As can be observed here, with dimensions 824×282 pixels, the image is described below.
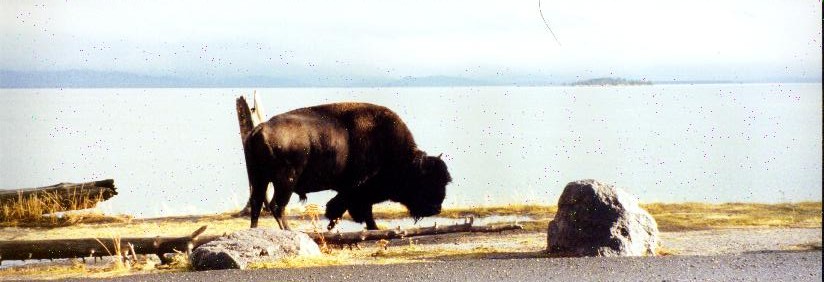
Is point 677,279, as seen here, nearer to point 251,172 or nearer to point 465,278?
point 465,278

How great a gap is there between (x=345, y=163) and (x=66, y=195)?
15.9 feet

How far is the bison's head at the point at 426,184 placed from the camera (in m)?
14.6

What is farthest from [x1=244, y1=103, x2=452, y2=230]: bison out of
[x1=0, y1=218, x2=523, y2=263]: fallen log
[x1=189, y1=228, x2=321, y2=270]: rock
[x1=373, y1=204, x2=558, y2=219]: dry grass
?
[x1=189, y1=228, x2=321, y2=270]: rock

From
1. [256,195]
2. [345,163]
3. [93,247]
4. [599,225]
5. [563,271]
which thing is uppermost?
[345,163]

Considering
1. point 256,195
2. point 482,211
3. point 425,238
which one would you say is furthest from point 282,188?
point 482,211

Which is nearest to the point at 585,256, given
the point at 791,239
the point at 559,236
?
the point at 559,236

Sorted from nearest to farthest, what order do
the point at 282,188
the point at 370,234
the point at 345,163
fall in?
the point at 370,234, the point at 282,188, the point at 345,163

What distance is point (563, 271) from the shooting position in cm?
955

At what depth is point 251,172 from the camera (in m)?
13.0

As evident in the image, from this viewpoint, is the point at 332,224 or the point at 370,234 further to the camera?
the point at 332,224

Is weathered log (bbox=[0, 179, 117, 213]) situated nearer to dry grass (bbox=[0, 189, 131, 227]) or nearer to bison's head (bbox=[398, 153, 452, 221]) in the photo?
dry grass (bbox=[0, 189, 131, 227])

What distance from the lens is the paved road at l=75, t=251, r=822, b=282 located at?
30.2 ft

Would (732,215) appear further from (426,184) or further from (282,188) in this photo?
(282,188)

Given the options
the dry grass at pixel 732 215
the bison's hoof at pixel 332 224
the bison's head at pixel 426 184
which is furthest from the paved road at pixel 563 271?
the bison's head at pixel 426 184
